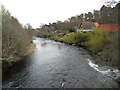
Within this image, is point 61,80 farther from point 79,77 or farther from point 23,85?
point 23,85

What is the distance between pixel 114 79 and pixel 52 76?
5655mm

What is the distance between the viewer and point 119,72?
12828mm

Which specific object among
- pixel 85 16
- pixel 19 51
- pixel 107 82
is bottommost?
pixel 107 82

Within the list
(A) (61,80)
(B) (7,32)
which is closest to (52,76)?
(A) (61,80)

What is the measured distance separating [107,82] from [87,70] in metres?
3.23

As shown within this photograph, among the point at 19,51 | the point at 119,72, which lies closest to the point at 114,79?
the point at 119,72

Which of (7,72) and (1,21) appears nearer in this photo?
(7,72)

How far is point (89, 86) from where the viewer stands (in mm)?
9938

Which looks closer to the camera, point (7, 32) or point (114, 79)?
point (114, 79)

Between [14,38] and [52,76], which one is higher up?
[14,38]

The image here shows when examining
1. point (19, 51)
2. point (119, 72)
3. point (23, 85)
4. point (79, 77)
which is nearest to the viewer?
point (23, 85)

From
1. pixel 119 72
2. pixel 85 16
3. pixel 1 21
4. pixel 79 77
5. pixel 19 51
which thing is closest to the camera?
pixel 79 77

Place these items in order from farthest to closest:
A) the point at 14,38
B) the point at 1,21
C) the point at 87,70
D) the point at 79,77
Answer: the point at 14,38, the point at 1,21, the point at 87,70, the point at 79,77

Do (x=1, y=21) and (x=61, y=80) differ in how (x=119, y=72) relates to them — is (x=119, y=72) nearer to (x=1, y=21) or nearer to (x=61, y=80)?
(x=61, y=80)
